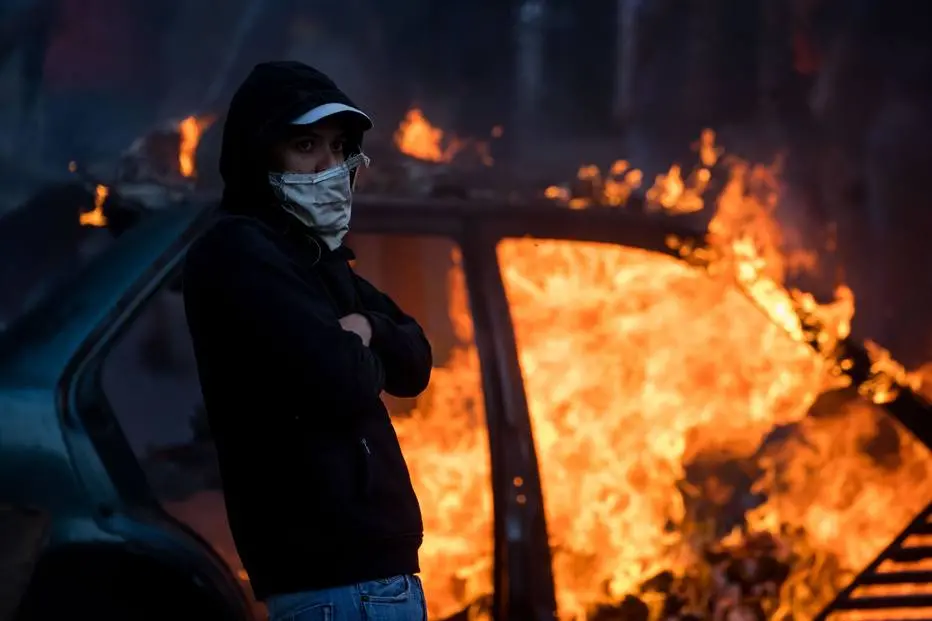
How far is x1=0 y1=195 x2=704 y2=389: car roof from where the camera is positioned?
255cm

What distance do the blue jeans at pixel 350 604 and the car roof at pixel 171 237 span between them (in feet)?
3.18

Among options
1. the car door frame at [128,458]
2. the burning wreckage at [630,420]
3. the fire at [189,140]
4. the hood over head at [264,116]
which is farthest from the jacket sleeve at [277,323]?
the fire at [189,140]

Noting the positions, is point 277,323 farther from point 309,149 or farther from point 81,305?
point 81,305

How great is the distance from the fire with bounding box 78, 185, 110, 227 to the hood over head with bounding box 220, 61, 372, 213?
1.07 metres

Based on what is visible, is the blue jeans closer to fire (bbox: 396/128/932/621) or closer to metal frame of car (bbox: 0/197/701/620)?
metal frame of car (bbox: 0/197/701/620)

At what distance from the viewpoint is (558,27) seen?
390 cm

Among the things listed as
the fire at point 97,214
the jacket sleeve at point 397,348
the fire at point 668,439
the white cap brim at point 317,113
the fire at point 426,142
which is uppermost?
the fire at point 426,142

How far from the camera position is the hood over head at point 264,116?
1.90 metres

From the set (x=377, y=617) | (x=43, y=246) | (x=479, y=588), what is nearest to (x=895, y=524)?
(x=479, y=588)

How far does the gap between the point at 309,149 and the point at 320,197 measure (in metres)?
0.09

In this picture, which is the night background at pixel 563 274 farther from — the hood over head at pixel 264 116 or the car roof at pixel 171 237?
the hood over head at pixel 264 116

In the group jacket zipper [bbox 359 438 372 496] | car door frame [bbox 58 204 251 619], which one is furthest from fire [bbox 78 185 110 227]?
jacket zipper [bbox 359 438 372 496]

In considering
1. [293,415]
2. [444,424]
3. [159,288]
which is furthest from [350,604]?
[444,424]

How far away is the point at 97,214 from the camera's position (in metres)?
2.96
